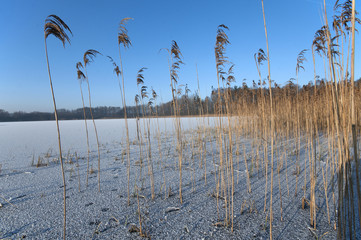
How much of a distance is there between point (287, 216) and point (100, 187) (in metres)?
2.18

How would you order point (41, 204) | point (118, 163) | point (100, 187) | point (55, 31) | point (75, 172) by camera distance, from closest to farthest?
point (55, 31) < point (41, 204) < point (100, 187) < point (75, 172) < point (118, 163)

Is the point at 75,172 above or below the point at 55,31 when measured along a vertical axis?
below

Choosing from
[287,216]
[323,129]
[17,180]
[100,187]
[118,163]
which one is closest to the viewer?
[287,216]

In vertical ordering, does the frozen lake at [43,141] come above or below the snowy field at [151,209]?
above

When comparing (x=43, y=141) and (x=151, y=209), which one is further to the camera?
(x=43, y=141)

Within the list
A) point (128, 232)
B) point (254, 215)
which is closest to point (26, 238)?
point (128, 232)

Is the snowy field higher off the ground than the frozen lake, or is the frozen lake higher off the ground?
the frozen lake

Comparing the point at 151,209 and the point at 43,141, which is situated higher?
the point at 43,141

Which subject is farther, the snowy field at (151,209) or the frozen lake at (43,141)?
the frozen lake at (43,141)

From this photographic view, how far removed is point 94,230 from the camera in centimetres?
129

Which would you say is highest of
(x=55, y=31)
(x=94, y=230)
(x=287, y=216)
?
(x=55, y=31)

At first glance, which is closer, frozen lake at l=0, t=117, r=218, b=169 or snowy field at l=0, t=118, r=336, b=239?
snowy field at l=0, t=118, r=336, b=239

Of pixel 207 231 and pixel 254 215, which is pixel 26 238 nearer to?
pixel 207 231

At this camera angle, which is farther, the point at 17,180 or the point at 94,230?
the point at 17,180
